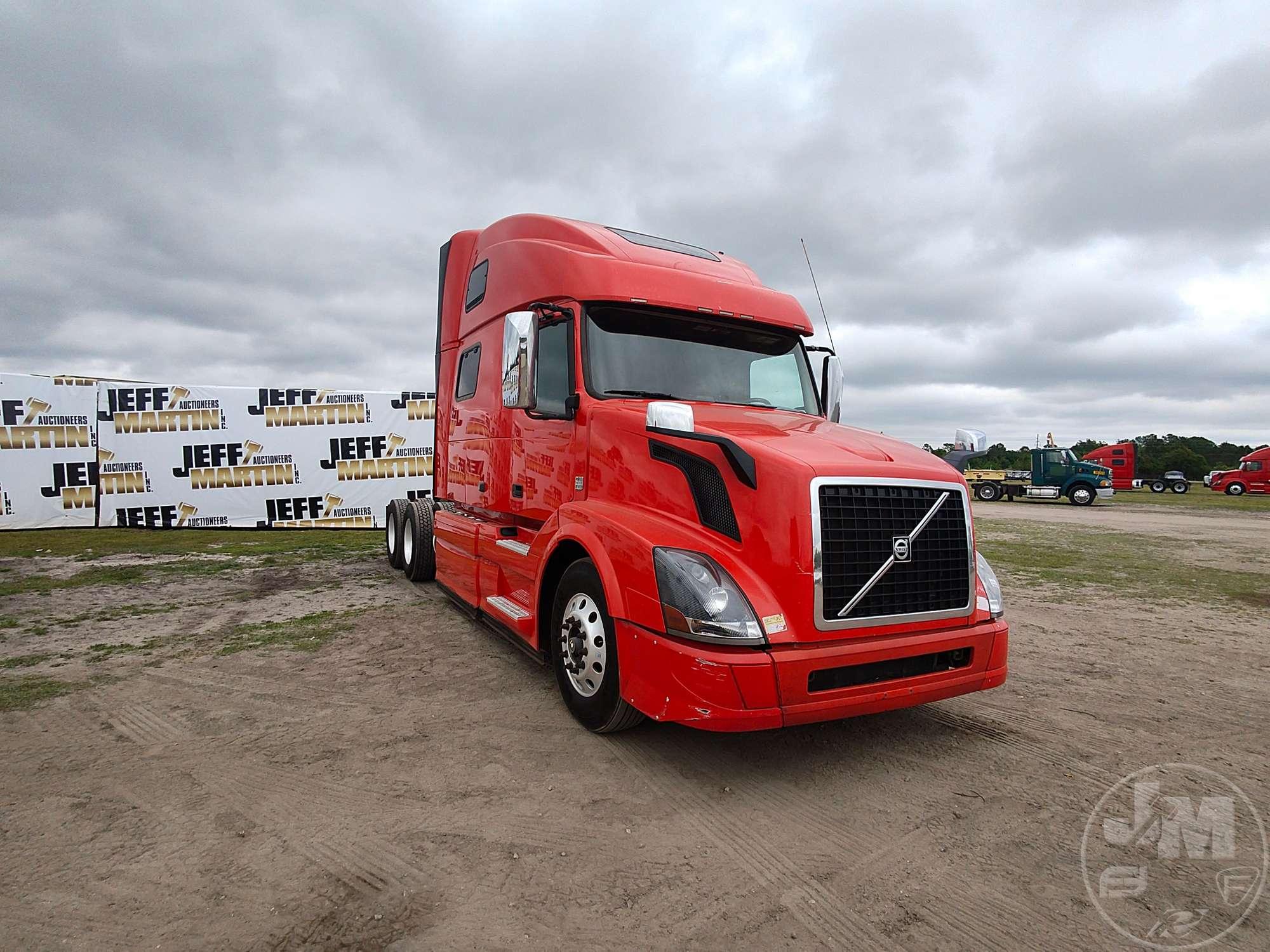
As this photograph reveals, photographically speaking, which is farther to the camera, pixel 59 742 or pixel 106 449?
pixel 106 449

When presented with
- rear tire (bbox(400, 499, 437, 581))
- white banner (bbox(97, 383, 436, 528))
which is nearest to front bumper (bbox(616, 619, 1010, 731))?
rear tire (bbox(400, 499, 437, 581))

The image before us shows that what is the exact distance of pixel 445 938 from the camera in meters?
2.14

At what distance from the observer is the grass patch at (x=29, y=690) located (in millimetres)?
4041

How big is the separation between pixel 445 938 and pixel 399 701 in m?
2.22

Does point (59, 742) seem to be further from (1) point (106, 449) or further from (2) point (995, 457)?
(2) point (995, 457)

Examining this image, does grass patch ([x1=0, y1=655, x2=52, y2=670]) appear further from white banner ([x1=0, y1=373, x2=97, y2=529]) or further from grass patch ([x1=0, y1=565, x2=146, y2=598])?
white banner ([x1=0, y1=373, x2=97, y2=529])

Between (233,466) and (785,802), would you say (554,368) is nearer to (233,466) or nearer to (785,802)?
(785,802)

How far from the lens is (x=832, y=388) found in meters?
5.04

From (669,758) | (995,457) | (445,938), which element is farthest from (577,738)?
(995,457)

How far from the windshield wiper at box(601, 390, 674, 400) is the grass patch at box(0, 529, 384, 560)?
8.11 metres

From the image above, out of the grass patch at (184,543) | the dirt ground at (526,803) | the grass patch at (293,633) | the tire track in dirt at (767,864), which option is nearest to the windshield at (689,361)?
the dirt ground at (526,803)

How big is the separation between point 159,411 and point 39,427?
2153mm

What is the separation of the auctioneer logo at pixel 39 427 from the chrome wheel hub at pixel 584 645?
51.1 ft

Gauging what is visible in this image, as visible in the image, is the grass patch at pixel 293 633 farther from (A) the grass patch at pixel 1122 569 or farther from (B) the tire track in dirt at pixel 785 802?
(A) the grass patch at pixel 1122 569
